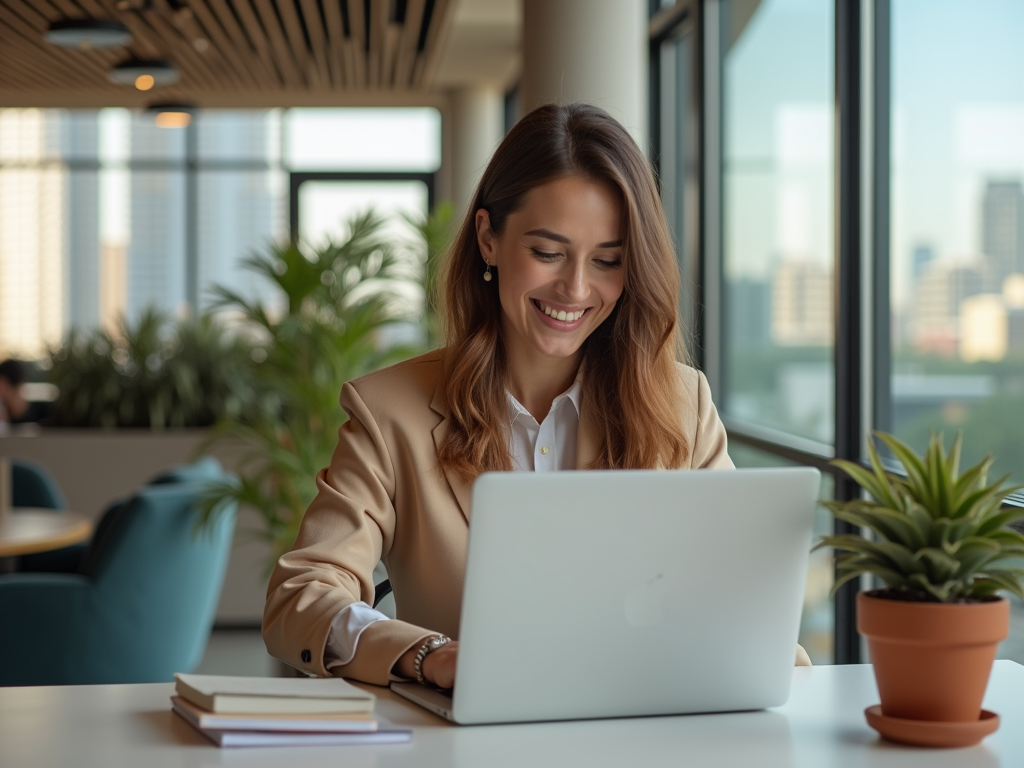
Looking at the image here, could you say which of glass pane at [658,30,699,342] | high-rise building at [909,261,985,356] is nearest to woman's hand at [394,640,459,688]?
high-rise building at [909,261,985,356]

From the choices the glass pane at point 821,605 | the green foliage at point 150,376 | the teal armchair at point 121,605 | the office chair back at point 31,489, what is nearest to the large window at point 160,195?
the green foliage at point 150,376

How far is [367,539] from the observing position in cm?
170

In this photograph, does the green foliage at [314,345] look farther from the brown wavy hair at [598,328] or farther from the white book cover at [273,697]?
the white book cover at [273,697]

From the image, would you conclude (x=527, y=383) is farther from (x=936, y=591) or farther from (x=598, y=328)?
(x=936, y=591)

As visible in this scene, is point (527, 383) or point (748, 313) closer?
point (527, 383)

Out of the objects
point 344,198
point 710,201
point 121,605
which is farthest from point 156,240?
point 121,605

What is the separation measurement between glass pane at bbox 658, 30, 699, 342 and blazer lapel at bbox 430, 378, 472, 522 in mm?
3007

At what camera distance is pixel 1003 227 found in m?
2.65

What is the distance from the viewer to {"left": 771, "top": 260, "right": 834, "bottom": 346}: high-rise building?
3766 mm

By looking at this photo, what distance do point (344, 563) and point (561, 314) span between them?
488 mm

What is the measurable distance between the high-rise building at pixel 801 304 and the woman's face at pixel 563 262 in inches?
77.7

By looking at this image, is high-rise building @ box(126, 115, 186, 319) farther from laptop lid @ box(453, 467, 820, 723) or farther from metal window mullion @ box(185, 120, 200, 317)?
laptop lid @ box(453, 467, 820, 723)

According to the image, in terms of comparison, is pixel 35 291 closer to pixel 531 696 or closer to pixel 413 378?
pixel 413 378

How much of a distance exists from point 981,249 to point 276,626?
1.95 m
